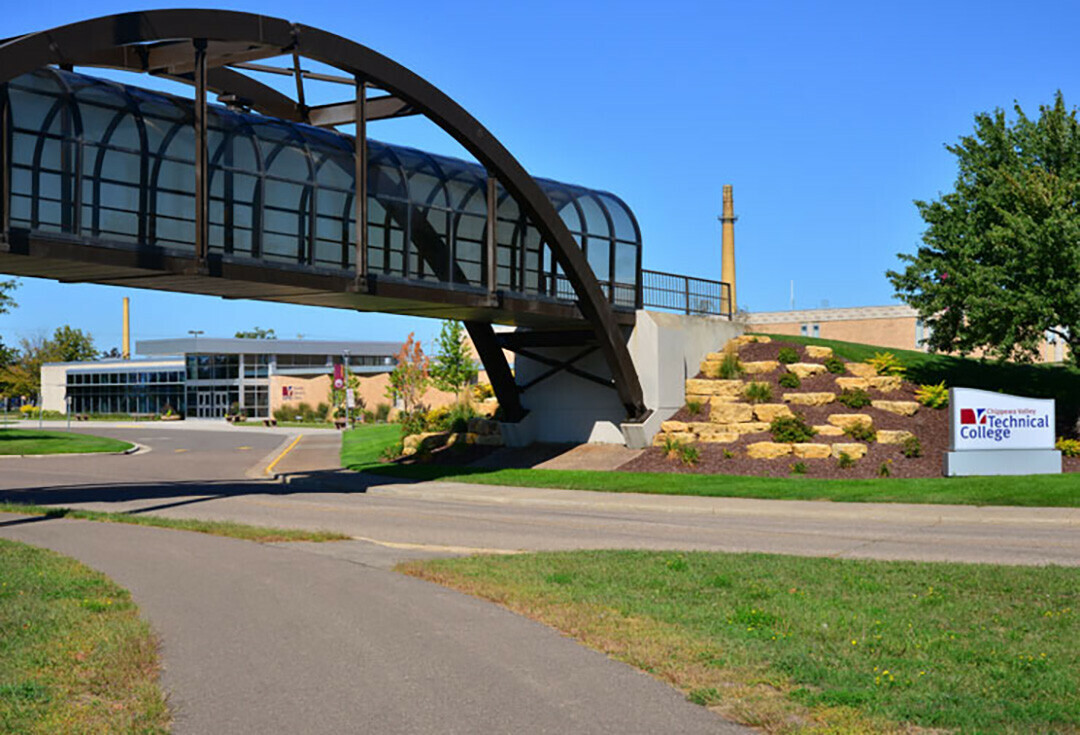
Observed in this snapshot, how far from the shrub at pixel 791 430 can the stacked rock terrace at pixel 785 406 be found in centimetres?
22

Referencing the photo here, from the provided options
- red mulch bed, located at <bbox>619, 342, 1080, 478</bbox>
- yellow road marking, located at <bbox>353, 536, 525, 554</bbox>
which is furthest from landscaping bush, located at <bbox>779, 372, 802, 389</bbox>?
yellow road marking, located at <bbox>353, 536, 525, 554</bbox>

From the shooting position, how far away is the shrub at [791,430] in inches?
1180

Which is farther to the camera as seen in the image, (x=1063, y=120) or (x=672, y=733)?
(x=1063, y=120)

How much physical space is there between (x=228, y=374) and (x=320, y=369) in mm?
10175

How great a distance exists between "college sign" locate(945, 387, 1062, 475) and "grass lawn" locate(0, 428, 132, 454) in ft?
118

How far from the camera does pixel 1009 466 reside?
85.6 ft

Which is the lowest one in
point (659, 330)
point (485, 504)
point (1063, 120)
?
point (485, 504)

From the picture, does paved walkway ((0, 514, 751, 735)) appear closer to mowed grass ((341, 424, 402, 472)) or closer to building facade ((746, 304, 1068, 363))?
mowed grass ((341, 424, 402, 472))

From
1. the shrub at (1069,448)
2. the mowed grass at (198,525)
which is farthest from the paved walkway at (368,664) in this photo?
the shrub at (1069,448)

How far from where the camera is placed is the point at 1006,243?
29906 mm

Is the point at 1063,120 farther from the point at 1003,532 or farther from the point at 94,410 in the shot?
the point at 94,410

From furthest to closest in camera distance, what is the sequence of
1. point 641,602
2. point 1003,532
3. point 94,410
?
1. point 94,410
2. point 1003,532
3. point 641,602

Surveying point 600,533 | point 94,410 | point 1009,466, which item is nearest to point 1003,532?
point 600,533

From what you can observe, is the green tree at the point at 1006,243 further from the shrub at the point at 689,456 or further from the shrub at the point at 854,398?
the shrub at the point at 689,456
